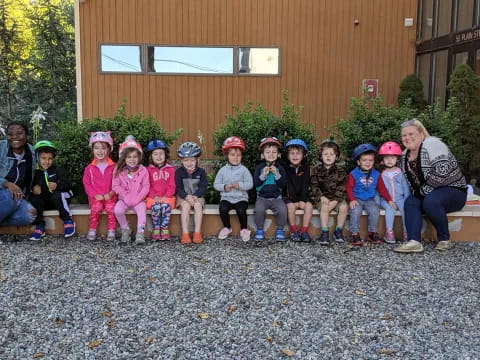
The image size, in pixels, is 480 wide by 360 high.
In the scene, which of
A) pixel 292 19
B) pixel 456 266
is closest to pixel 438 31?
pixel 292 19

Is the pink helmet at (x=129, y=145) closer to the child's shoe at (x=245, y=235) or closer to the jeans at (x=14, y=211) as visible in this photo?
the jeans at (x=14, y=211)

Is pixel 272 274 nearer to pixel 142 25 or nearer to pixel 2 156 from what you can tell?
pixel 2 156

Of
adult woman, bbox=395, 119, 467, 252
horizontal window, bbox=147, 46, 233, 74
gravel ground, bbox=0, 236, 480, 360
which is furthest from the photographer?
horizontal window, bbox=147, 46, 233, 74

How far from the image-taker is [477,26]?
8945 millimetres

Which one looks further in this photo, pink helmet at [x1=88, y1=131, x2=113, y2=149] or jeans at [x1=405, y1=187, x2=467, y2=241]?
pink helmet at [x1=88, y1=131, x2=113, y2=149]

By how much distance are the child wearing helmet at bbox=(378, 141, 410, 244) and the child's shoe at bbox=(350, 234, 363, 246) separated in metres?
0.30

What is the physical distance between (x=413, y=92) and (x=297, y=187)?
20.2 feet

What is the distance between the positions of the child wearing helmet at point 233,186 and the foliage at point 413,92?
6.18m

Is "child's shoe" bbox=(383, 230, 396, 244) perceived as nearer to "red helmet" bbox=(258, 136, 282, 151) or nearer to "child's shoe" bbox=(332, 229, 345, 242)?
"child's shoe" bbox=(332, 229, 345, 242)

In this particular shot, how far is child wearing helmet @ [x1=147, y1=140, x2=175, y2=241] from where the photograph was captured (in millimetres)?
4949

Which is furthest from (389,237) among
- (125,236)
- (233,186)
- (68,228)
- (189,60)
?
(189,60)

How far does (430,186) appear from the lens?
4809mm

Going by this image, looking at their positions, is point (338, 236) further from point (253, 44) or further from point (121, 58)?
point (121, 58)

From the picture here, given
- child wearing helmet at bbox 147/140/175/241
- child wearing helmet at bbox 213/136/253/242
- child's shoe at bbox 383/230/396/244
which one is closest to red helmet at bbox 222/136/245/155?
child wearing helmet at bbox 213/136/253/242
